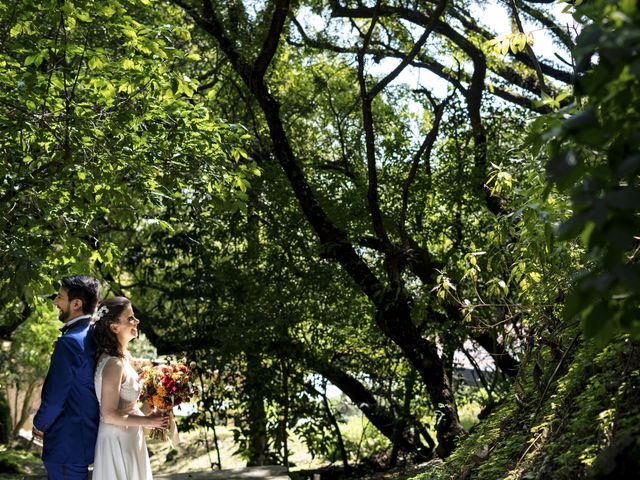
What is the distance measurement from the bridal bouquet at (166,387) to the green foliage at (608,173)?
382 cm

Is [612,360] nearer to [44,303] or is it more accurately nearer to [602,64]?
[602,64]

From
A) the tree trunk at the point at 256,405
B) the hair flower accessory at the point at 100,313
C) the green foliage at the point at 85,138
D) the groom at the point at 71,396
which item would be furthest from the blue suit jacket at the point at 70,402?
the tree trunk at the point at 256,405

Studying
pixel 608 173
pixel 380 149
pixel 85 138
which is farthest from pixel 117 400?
pixel 380 149

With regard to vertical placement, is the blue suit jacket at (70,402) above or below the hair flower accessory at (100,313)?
below

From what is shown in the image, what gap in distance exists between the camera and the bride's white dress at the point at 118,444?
5.93 m

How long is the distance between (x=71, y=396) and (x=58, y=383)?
0.16 metres

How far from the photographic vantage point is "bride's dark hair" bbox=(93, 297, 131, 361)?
5.83m

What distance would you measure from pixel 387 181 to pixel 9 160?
5366 millimetres

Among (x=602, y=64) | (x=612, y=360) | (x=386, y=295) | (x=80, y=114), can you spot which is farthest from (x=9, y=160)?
(x=602, y=64)

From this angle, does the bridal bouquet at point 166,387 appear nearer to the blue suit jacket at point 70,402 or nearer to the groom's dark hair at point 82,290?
→ the blue suit jacket at point 70,402

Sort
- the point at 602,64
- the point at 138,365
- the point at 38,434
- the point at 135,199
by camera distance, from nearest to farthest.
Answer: the point at 602,64 → the point at 38,434 → the point at 138,365 → the point at 135,199

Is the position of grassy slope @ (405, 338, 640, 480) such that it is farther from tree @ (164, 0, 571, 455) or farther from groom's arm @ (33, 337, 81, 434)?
tree @ (164, 0, 571, 455)

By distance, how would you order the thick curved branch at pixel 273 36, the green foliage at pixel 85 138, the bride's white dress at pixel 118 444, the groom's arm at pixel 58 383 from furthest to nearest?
the thick curved branch at pixel 273 36, the green foliage at pixel 85 138, the bride's white dress at pixel 118 444, the groom's arm at pixel 58 383

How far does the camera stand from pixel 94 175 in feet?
24.6
